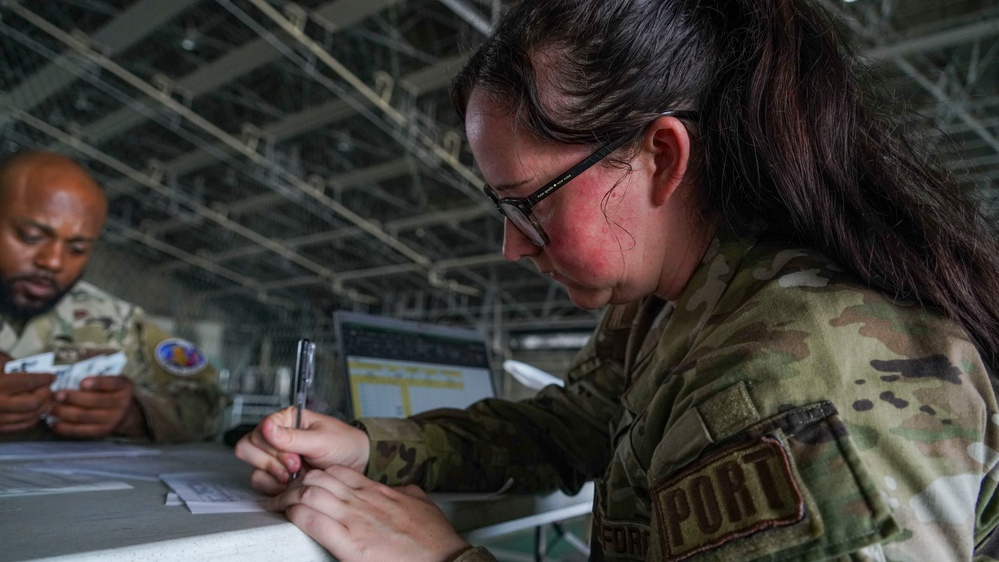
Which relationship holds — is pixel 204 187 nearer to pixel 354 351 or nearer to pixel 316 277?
pixel 316 277

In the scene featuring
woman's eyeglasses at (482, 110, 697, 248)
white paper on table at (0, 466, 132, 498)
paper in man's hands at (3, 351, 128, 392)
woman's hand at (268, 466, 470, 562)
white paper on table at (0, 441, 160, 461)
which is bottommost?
woman's hand at (268, 466, 470, 562)

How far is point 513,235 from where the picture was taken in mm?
760

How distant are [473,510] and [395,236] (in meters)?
9.67

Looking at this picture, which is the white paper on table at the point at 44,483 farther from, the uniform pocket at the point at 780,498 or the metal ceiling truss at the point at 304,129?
the metal ceiling truss at the point at 304,129

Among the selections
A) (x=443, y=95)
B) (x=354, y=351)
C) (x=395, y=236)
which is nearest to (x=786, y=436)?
(x=354, y=351)

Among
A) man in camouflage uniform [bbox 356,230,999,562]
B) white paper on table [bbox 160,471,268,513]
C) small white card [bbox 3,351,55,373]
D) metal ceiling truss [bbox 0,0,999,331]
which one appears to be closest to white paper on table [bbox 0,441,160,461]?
small white card [bbox 3,351,55,373]

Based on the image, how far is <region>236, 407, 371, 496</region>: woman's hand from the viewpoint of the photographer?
28.8 inches

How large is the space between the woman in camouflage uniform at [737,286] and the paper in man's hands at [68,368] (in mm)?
672

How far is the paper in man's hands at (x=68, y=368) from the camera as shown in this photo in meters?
1.14

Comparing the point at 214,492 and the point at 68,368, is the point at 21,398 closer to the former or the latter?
the point at 68,368

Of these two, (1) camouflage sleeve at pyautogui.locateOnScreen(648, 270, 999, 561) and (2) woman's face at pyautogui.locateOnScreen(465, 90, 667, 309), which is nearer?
(1) camouflage sleeve at pyautogui.locateOnScreen(648, 270, 999, 561)

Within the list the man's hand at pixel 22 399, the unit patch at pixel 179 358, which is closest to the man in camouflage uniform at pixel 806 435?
the man's hand at pixel 22 399

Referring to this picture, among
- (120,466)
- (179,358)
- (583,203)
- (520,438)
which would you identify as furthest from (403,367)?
(583,203)

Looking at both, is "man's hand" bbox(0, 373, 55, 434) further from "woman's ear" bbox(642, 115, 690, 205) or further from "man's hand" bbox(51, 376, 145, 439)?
"woman's ear" bbox(642, 115, 690, 205)
